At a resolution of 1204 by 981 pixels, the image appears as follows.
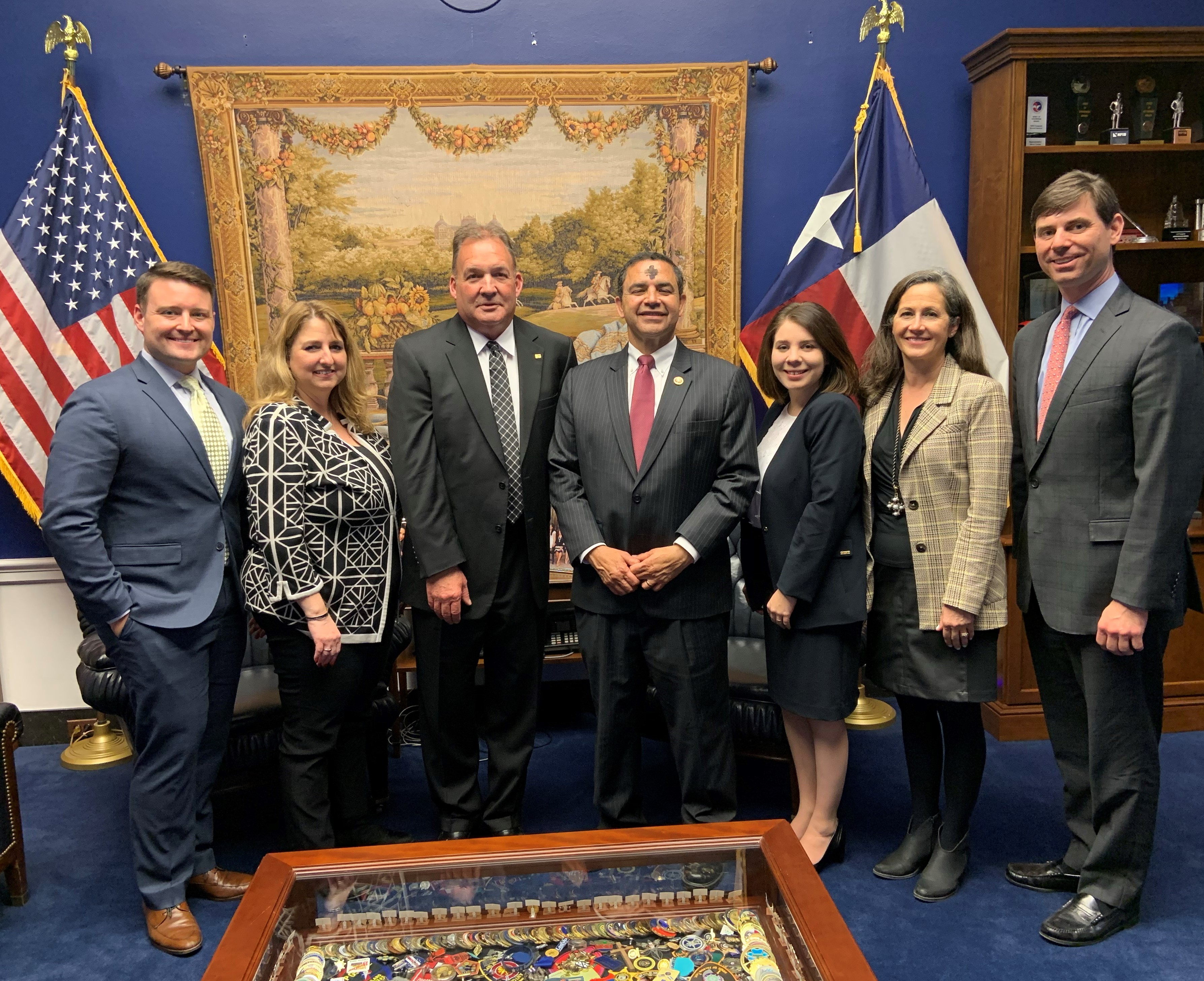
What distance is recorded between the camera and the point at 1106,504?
2.17 meters

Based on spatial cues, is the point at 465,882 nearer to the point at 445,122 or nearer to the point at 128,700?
the point at 128,700

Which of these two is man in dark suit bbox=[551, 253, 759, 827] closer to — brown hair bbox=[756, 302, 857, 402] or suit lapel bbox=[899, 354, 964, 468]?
brown hair bbox=[756, 302, 857, 402]

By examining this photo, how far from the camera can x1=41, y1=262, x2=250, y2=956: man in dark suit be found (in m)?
2.12

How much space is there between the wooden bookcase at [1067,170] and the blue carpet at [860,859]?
0.27 m

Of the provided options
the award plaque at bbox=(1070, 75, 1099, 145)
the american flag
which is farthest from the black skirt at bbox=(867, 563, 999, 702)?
the american flag

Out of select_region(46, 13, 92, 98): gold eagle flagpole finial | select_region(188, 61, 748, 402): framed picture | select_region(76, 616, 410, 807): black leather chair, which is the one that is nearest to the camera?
select_region(76, 616, 410, 807): black leather chair

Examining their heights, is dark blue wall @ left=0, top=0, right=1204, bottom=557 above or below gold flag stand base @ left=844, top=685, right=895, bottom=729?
above

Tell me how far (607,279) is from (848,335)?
96 cm

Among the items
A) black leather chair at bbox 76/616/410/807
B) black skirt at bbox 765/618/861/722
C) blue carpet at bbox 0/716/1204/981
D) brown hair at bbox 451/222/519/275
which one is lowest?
blue carpet at bbox 0/716/1204/981

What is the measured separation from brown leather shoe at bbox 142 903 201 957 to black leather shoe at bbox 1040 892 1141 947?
81.4 inches

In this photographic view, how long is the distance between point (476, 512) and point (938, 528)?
1.17 metres

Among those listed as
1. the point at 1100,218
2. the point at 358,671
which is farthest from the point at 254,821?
the point at 1100,218

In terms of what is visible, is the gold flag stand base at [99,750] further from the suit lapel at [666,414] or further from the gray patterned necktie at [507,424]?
the suit lapel at [666,414]

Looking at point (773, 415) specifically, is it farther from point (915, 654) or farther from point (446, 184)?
point (446, 184)
